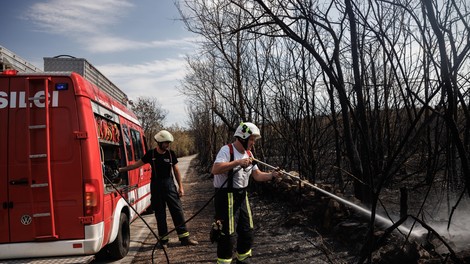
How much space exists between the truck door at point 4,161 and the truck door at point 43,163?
0.12ft

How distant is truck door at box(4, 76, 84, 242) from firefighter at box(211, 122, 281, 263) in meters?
1.72

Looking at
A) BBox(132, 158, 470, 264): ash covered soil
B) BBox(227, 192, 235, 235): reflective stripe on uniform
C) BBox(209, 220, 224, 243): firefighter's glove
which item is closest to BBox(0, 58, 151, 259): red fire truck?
BBox(132, 158, 470, 264): ash covered soil

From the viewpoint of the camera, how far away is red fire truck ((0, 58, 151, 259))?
4.41m

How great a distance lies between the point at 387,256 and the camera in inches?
158

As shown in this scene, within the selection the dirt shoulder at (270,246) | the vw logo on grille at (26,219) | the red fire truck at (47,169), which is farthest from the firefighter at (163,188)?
the vw logo on grille at (26,219)

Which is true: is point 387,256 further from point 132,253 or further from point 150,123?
point 150,123

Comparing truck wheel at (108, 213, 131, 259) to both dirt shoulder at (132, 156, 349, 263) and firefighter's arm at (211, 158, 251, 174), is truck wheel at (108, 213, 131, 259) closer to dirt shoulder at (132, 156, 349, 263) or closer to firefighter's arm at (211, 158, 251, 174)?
dirt shoulder at (132, 156, 349, 263)

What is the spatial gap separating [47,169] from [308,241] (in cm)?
320

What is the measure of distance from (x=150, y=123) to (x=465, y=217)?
3553cm

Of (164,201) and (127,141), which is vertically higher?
(127,141)

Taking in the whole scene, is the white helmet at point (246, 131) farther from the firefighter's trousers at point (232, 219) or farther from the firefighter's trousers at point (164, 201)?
the firefighter's trousers at point (164, 201)

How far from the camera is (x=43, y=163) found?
4.42 meters

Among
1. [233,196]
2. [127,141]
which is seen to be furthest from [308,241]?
[127,141]

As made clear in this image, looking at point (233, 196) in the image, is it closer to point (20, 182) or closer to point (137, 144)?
point (20, 182)
